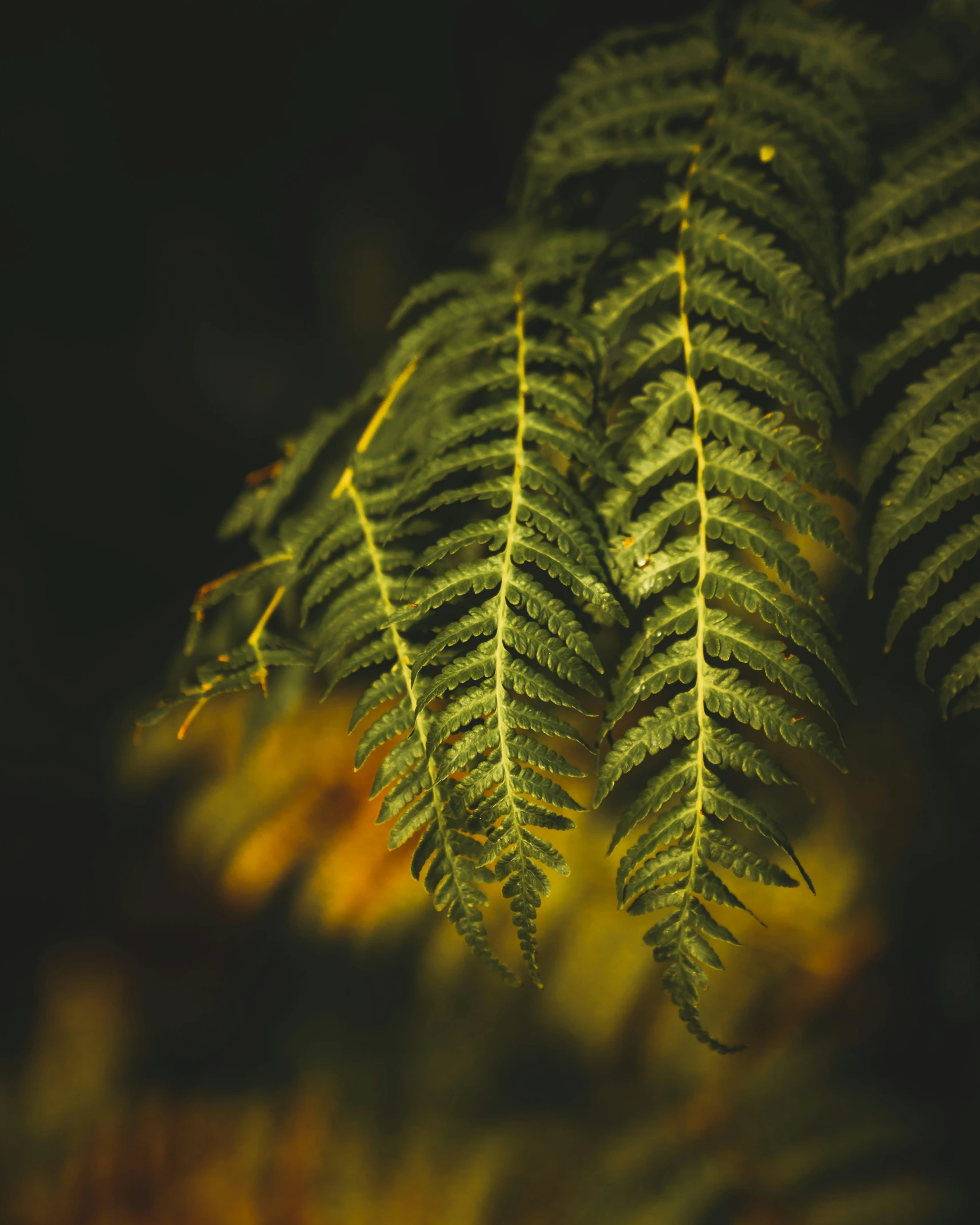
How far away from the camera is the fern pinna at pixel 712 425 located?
982mm

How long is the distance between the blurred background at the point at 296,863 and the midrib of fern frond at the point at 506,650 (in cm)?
66

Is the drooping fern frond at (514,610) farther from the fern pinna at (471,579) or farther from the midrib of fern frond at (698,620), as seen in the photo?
the midrib of fern frond at (698,620)

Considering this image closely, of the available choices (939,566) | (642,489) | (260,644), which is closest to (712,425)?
(642,489)

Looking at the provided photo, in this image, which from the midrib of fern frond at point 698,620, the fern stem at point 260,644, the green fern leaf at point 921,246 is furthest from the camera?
the fern stem at point 260,644

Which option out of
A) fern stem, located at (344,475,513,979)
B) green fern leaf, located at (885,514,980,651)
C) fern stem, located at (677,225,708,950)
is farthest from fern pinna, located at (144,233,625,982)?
green fern leaf, located at (885,514,980,651)

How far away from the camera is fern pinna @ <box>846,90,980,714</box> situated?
102cm

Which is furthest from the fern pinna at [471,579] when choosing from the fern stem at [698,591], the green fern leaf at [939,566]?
the green fern leaf at [939,566]

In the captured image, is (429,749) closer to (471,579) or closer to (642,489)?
(471,579)

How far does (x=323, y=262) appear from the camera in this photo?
115 inches

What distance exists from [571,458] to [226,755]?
1.32 m

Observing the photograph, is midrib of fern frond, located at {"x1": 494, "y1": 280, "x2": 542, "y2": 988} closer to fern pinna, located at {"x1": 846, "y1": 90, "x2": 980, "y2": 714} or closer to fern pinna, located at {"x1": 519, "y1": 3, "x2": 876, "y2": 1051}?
fern pinna, located at {"x1": 519, "y1": 3, "x2": 876, "y2": 1051}

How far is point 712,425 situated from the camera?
43.6 inches

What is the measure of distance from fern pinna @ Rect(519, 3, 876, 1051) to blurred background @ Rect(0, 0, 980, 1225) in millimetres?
536

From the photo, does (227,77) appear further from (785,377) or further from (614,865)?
(614,865)
